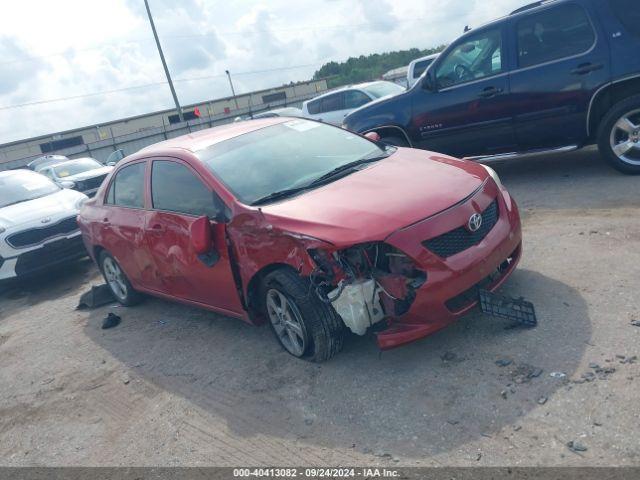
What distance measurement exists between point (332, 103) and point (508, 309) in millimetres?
11812

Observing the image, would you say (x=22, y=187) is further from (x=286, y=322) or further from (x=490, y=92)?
(x=490, y=92)

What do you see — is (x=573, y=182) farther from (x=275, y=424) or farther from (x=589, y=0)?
(x=275, y=424)

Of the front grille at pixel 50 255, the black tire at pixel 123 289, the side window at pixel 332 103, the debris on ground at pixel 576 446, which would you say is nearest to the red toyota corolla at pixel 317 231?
the black tire at pixel 123 289

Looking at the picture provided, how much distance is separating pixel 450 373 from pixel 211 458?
1.57m

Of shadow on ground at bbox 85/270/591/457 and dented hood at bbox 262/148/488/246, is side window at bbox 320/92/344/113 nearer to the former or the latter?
dented hood at bbox 262/148/488/246

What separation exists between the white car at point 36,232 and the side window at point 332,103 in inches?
301

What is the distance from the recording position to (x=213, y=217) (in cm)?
423

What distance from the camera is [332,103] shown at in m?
14.6

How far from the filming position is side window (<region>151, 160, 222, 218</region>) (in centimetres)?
432

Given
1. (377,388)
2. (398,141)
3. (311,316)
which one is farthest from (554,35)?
(377,388)

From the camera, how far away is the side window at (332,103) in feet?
47.2

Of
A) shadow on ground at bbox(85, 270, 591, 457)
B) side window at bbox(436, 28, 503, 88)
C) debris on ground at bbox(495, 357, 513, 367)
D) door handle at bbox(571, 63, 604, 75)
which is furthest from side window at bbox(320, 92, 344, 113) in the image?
debris on ground at bbox(495, 357, 513, 367)

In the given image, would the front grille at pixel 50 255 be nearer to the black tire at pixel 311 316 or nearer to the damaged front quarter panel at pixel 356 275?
the black tire at pixel 311 316

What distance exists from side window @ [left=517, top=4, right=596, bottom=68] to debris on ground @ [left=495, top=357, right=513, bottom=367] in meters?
4.32
